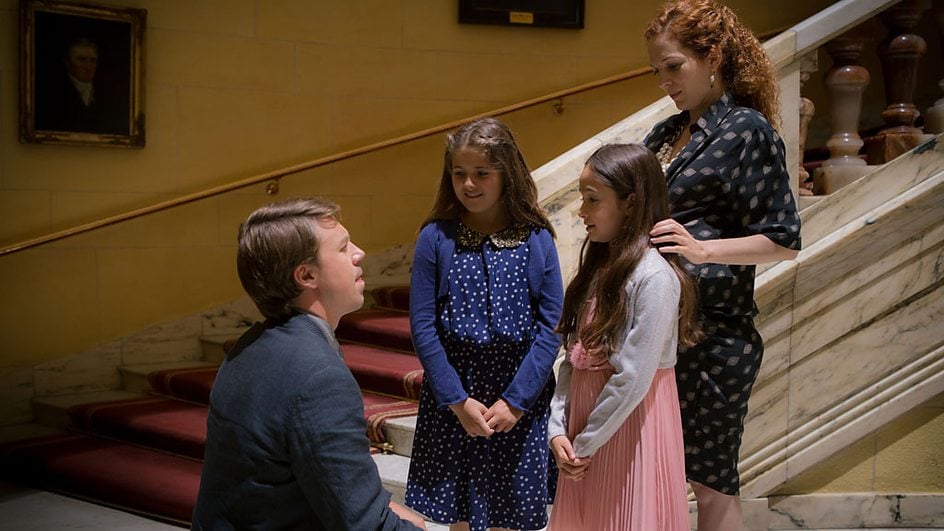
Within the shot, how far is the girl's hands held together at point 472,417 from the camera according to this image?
256cm

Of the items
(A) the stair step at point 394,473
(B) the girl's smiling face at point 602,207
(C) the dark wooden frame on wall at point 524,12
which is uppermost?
(C) the dark wooden frame on wall at point 524,12

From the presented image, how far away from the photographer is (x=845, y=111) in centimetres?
371

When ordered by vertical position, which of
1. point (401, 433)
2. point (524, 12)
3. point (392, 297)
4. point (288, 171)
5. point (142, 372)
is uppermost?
point (524, 12)

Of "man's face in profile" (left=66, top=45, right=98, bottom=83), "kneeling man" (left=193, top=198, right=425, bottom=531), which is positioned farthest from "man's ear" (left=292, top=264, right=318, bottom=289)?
"man's face in profile" (left=66, top=45, right=98, bottom=83)

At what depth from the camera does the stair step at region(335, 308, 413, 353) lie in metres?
4.98

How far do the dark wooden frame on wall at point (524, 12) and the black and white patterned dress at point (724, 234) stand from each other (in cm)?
397

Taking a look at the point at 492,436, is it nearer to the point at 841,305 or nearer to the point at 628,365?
the point at 628,365

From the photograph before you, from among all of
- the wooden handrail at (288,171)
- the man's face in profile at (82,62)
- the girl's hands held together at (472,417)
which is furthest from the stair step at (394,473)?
the man's face in profile at (82,62)

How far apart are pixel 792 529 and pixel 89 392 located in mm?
3529

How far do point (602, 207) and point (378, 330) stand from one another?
301cm

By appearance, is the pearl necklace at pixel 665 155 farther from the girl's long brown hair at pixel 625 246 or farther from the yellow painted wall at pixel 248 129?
the yellow painted wall at pixel 248 129

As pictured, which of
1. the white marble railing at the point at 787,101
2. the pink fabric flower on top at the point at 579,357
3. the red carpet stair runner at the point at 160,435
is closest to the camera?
the pink fabric flower on top at the point at 579,357

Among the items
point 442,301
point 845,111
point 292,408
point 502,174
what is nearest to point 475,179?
point 502,174

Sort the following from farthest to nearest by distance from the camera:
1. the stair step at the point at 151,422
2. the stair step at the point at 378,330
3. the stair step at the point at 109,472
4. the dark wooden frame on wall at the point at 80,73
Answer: the dark wooden frame on wall at the point at 80,73 < the stair step at the point at 378,330 < the stair step at the point at 151,422 < the stair step at the point at 109,472
